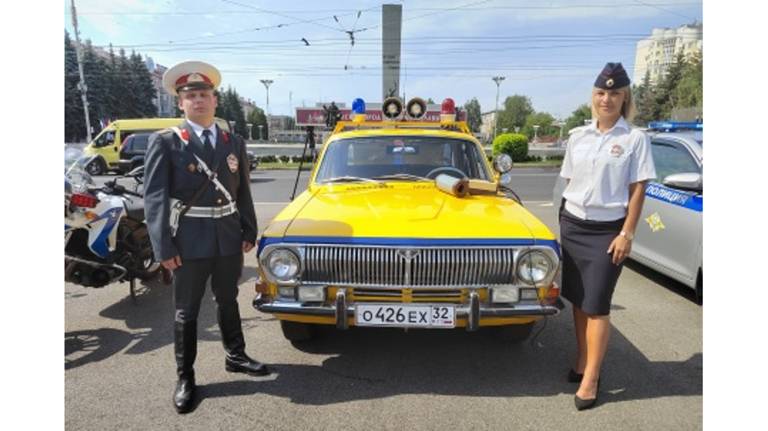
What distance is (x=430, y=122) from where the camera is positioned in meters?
5.70

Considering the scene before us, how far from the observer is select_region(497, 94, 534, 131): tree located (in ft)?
370

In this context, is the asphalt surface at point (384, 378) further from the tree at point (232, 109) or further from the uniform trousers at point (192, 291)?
the tree at point (232, 109)

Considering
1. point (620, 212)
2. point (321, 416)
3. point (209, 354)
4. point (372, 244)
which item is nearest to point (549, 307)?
point (620, 212)

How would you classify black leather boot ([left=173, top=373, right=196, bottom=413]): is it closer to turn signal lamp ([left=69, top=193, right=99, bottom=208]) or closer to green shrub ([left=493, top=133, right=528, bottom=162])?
turn signal lamp ([left=69, top=193, right=99, bottom=208])

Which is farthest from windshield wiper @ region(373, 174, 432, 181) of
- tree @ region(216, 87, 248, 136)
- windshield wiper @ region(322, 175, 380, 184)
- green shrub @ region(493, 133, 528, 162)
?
tree @ region(216, 87, 248, 136)

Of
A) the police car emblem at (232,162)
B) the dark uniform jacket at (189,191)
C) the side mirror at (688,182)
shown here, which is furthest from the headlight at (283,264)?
the side mirror at (688,182)

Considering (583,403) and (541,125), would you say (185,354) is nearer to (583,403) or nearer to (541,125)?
(583,403)

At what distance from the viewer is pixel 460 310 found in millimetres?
3080

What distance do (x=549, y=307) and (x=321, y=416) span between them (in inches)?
63.7

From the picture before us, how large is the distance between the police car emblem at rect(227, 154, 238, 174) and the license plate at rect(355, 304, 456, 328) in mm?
1228

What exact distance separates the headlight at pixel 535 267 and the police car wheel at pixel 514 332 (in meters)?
0.73

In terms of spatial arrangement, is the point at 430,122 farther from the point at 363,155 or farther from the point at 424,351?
the point at 424,351

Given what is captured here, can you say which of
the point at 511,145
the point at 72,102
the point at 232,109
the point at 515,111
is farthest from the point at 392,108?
the point at 515,111

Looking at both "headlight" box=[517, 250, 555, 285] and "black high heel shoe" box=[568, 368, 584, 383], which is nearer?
"headlight" box=[517, 250, 555, 285]
